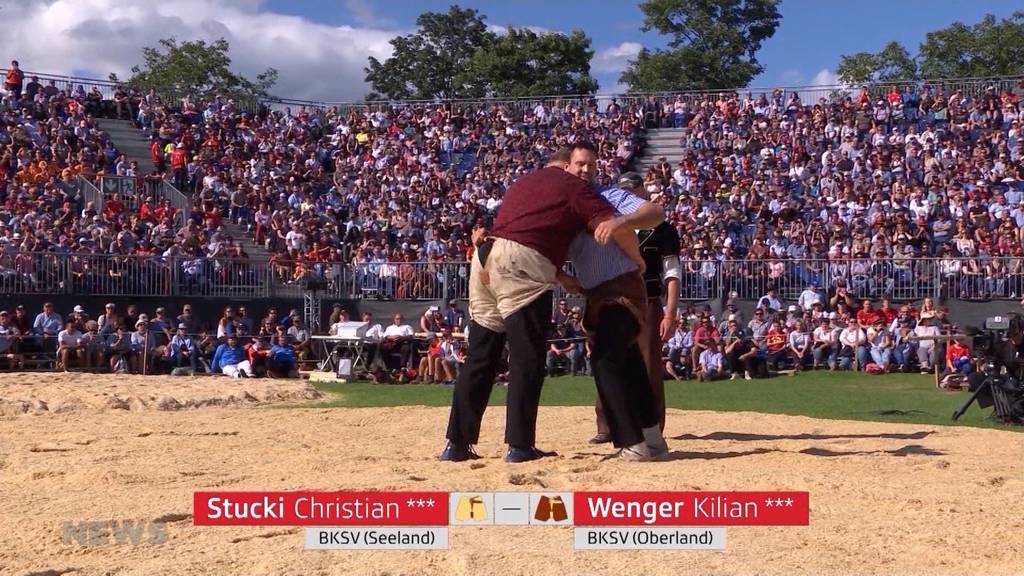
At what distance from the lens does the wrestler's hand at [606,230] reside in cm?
680

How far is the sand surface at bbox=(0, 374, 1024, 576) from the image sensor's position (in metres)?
4.60

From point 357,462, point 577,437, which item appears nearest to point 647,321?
point 577,437

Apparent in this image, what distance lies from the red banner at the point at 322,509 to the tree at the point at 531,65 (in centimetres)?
5694

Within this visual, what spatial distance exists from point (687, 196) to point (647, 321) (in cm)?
2031

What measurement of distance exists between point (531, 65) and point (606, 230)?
57.5 metres

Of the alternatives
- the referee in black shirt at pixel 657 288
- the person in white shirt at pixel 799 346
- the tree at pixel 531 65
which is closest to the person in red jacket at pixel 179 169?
the person in white shirt at pixel 799 346

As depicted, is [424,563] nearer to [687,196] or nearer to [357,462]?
[357,462]

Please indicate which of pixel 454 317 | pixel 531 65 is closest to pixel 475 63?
pixel 531 65

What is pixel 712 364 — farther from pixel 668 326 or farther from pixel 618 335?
pixel 618 335

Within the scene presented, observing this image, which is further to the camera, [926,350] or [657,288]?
[926,350]

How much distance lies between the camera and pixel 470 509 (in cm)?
545

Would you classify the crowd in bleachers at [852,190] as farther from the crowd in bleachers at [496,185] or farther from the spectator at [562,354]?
the spectator at [562,354]

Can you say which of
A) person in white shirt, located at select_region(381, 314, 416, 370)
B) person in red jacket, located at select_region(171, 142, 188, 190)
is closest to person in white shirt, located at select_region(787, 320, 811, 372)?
person in white shirt, located at select_region(381, 314, 416, 370)

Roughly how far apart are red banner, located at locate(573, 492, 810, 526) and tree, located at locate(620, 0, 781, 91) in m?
57.5
